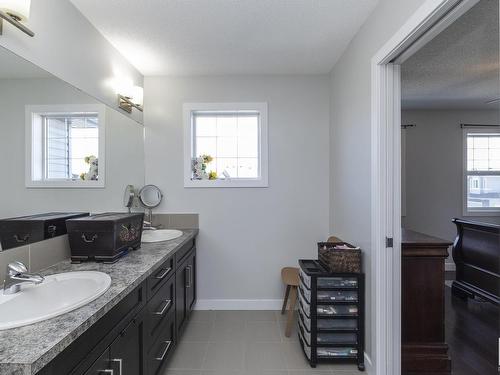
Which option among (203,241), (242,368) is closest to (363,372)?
(242,368)

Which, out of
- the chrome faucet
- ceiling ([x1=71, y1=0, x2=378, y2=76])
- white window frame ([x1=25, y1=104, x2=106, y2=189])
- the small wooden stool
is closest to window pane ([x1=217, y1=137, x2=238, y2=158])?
ceiling ([x1=71, y1=0, x2=378, y2=76])

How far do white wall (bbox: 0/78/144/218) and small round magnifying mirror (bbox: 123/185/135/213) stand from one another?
63mm

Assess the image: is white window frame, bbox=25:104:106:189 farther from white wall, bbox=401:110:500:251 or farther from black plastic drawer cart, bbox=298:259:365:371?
white wall, bbox=401:110:500:251

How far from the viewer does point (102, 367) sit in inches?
42.6

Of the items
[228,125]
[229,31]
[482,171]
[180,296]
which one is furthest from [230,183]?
[482,171]

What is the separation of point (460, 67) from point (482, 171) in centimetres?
243

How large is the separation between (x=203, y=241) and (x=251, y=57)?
6.25ft

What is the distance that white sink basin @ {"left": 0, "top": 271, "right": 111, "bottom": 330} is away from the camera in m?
1.05

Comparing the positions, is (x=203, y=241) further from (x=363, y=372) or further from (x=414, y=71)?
(x=414, y=71)

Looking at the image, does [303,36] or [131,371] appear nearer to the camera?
[131,371]

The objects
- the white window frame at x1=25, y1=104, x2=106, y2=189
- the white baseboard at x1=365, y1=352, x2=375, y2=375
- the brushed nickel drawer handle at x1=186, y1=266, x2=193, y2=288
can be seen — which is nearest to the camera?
the white window frame at x1=25, y1=104, x2=106, y2=189

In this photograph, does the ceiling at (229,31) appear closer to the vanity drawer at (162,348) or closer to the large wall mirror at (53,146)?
the large wall mirror at (53,146)

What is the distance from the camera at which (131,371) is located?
1333 millimetres

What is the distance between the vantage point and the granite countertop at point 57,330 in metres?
0.72
